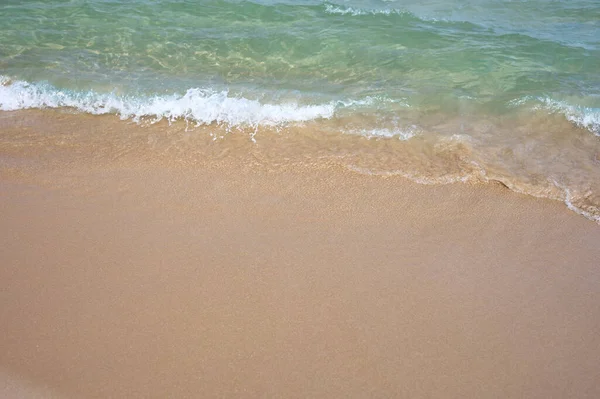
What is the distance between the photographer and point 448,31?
7660 millimetres

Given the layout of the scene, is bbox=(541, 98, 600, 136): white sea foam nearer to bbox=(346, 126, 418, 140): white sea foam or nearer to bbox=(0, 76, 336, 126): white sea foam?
bbox=(346, 126, 418, 140): white sea foam

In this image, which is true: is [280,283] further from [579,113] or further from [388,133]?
[579,113]

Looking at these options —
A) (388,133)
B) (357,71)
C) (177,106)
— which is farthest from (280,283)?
(357,71)

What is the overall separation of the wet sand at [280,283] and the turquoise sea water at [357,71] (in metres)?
0.64

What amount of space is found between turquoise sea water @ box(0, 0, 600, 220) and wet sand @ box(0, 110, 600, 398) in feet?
2.11

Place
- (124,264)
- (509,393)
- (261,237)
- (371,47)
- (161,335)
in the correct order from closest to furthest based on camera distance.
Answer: (509,393) → (161,335) → (124,264) → (261,237) → (371,47)

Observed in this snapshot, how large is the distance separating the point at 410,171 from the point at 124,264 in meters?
2.45

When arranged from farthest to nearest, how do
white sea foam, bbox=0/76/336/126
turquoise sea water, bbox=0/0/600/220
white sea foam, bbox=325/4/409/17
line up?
1. white sea foam, bbox=325/4/409/17
2. white sea foam, bbox=0/76/336/126
3. turquoise sea water, bbox=0/0/600/220

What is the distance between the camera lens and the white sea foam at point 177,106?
5.60 m

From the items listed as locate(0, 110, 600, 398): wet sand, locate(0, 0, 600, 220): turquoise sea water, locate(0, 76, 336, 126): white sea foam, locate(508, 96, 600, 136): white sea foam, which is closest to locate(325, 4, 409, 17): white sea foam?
locate(0, 0, 600, 220): turquoise sea water

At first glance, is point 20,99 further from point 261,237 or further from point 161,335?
point 161,335

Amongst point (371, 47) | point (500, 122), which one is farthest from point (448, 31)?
point (500, 122)

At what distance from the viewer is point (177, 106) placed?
572 cm

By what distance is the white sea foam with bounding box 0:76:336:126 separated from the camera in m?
5.60
